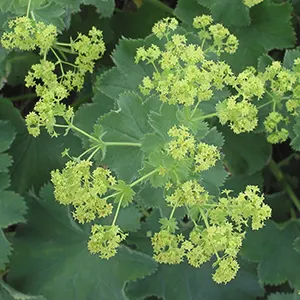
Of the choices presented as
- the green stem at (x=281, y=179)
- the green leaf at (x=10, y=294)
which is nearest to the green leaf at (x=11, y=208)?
the green leaf at (x=10, y=294)

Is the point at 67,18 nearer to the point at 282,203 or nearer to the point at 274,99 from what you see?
the point at 274,99

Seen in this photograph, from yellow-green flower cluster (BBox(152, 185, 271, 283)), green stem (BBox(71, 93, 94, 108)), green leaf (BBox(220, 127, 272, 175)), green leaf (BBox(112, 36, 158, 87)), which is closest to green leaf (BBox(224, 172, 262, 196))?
green leaf (BBox(220, 127, 272, 175))

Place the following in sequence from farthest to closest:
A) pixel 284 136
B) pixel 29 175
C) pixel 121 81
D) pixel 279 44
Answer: pixel 29 175
pixel 279 44
pixel 121 81
pixel 284 136

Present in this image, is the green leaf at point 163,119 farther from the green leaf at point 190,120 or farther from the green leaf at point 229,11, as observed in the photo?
the green leaf at point 229,11

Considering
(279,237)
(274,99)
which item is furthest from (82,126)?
(279,237)

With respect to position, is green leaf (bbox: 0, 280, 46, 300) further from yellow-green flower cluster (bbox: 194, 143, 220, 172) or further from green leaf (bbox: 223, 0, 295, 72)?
green leaf (bbox: 223, 0, 295, 72)

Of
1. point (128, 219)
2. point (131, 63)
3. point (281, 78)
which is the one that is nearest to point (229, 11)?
point (131, 63)

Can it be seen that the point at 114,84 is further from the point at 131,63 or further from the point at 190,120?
the point at 190,120
